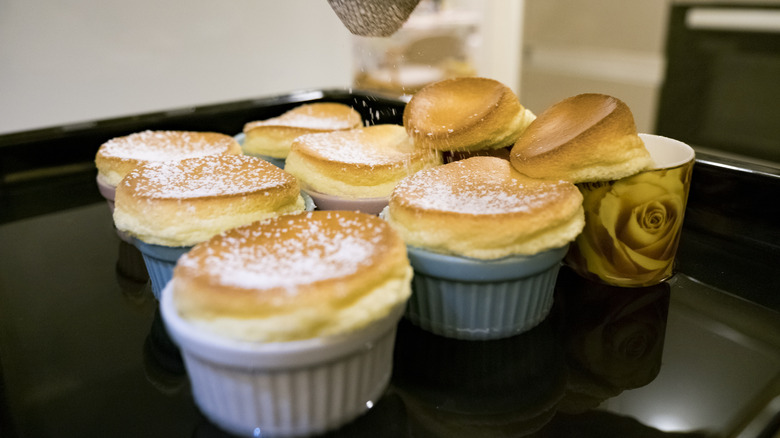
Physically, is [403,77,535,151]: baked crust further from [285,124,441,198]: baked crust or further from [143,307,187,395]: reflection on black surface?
[143,307,187,395]: reflection on black surface

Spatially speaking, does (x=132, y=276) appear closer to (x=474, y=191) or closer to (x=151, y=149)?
(x=151, y=149)

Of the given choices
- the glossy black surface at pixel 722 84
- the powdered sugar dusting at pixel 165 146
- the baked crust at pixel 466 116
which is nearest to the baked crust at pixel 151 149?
the powdered sugar dusting at pixel 165 146

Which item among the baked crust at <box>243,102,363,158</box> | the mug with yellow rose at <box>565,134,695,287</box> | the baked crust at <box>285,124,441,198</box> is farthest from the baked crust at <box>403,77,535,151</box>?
the baked crust at <box>243,102,363,158</box>

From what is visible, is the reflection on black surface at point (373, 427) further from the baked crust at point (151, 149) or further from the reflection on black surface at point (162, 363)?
the baked crust at point (151, 149)

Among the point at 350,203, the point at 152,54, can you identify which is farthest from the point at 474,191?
the point at 152,54

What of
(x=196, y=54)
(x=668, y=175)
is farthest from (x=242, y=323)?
(x=196, y=54)
